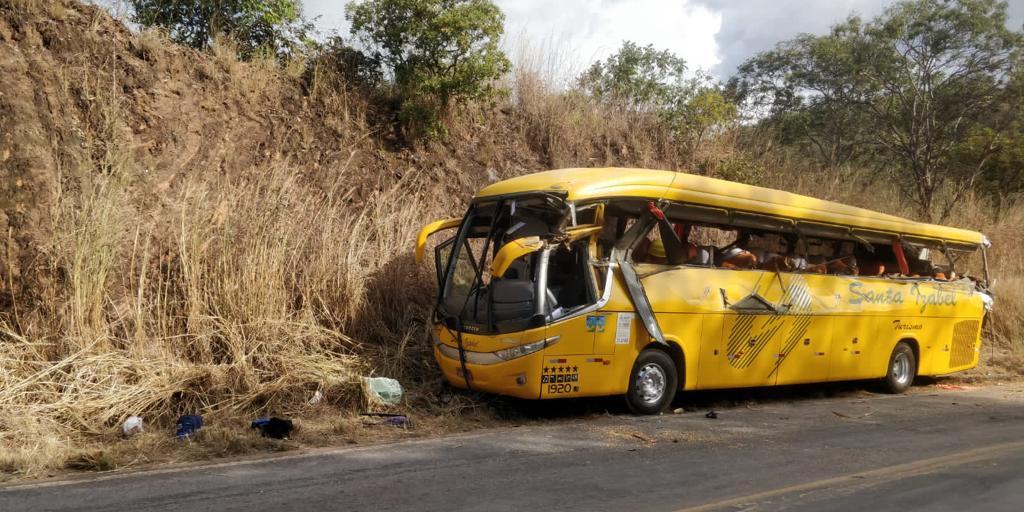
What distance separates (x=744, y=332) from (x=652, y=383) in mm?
1664

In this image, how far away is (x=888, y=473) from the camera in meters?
6.58

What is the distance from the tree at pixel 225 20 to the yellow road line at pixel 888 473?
42.3ft

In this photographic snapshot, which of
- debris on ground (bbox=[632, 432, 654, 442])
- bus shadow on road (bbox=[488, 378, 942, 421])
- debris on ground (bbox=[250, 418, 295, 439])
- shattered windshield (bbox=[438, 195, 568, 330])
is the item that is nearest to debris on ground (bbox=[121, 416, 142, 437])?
debris on ground (bbox=[250, 418, 295, 439])

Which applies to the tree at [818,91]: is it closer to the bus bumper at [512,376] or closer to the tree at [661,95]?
the tree at [661,95]

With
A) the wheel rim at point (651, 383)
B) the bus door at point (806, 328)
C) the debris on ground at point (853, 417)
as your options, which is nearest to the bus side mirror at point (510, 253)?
the wheel rim at point (651, 383)

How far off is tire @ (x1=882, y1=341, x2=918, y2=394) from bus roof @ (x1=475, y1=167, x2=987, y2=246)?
2049mm

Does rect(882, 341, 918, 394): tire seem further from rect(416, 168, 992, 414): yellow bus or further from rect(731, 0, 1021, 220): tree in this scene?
rect(731, 0, 1021, 220): tree

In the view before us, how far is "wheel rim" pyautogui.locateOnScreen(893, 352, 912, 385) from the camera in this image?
1268 cm

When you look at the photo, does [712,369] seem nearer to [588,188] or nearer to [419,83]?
[588,188]

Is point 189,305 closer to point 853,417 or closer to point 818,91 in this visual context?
point 853,417

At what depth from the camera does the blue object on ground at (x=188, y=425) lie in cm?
777

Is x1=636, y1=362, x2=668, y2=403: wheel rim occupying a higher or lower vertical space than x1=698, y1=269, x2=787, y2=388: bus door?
lower

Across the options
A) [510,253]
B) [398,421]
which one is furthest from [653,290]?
[398,421]

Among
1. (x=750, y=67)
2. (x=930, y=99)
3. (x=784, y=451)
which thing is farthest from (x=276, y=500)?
(x=750, y=67)
